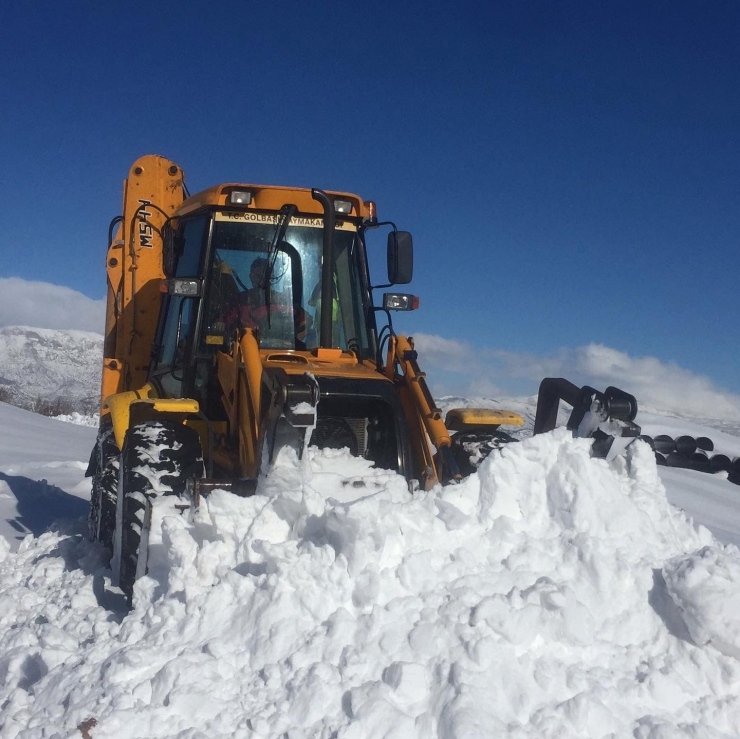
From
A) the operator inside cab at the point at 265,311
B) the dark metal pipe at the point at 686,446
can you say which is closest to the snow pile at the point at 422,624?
the operator inside cab at the point at 265,311

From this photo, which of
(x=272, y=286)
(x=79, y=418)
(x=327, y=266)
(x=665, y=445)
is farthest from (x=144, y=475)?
(x=79, y=418)

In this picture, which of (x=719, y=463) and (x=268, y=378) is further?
(x=719, y=463)

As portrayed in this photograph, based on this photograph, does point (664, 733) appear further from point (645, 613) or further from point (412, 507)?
point (412, 507)

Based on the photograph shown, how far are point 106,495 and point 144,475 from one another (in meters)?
1.03

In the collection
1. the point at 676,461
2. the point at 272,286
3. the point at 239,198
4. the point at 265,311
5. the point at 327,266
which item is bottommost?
the point at 676,461

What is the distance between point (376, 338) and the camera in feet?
16.9

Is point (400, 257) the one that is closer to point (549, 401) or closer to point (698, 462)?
point (549, 401)

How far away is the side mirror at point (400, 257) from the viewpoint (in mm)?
→ 4973

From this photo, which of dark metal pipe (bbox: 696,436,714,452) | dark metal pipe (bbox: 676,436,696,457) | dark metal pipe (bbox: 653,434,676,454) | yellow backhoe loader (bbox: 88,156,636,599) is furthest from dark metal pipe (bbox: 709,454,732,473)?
yellow backhoe loader (bbox: 88,156,636,599)

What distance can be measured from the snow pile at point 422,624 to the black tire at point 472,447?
1129mm

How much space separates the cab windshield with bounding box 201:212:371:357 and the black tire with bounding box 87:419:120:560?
1.04m

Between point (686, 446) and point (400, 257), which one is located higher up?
point (400, 257)

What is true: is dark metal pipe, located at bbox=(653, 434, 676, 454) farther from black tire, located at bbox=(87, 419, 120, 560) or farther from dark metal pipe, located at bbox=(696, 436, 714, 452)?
black tire, located at bbox=(87, 419, 120, 560)

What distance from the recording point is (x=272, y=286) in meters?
4.78
